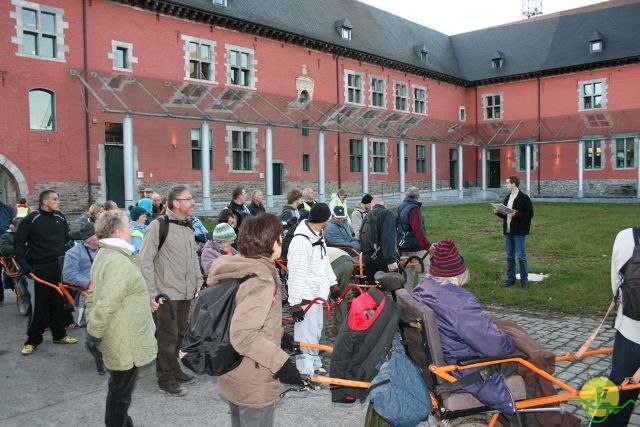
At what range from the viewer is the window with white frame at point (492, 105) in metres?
39.0

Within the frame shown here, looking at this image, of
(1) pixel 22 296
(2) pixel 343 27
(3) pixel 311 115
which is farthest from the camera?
(2) pixel 343 27

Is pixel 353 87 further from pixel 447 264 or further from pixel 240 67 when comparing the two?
pixel 447 264

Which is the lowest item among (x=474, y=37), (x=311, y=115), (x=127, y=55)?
(x=311, y=115)

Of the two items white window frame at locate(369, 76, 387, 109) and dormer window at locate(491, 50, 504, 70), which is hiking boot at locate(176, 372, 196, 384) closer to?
white window frame at locate(369, 76, 387, 109)

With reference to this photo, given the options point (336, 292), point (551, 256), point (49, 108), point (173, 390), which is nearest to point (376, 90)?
point (49, 108)

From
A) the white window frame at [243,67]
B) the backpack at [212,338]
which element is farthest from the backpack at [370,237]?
the white window frame at [243,67]

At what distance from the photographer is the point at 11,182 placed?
18.6 m

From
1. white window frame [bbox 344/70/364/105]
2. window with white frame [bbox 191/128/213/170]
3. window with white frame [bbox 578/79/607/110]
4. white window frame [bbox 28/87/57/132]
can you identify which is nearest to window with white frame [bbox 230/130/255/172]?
window with white frame [bbox 191/128/213/170]

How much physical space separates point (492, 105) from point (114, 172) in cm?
2880

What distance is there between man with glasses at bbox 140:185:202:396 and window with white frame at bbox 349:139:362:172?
2563 centimetres

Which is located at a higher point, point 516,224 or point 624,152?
point 624,152

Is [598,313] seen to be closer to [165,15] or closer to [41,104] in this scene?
[41,104]

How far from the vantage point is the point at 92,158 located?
19.7m

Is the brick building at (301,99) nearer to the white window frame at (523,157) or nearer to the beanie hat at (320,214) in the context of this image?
the white window frame at (523,157)
